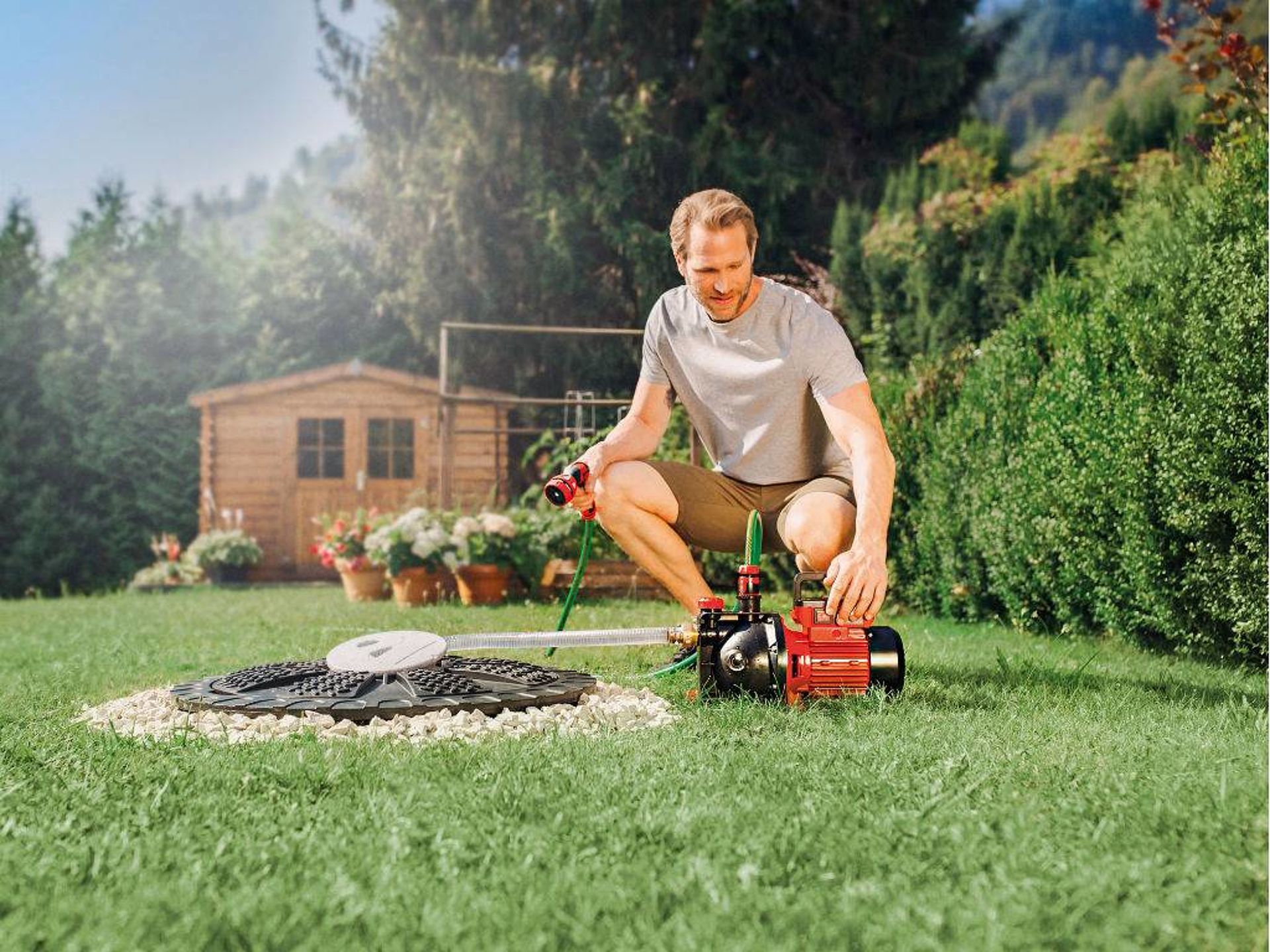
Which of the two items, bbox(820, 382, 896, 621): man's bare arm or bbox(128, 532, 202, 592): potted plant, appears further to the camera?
bbox(128, 532, 202, 592): potted plant

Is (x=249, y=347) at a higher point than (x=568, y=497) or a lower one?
higher

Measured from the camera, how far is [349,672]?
3242mm

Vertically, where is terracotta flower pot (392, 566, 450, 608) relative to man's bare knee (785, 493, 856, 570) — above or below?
below

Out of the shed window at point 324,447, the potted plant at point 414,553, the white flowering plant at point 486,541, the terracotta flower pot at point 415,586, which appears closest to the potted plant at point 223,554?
the shed window at point 324,447

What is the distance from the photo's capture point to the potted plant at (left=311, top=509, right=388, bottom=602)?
8.15 m

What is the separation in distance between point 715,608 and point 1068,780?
3.72 ft

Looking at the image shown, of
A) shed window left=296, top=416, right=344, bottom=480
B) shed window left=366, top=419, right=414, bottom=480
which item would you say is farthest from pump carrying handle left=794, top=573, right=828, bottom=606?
shed window left=296, top=416, right=344, bottom=480

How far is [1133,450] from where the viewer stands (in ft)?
14.1

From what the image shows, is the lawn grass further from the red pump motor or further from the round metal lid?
the round metal lid

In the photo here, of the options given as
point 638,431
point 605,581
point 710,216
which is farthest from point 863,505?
point 605,581

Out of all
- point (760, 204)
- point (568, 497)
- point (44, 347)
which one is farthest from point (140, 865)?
point (44, 347)

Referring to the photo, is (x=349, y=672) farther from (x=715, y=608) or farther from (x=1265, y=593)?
(x=1265, y=593)

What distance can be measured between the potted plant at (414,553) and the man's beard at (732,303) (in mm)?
3985

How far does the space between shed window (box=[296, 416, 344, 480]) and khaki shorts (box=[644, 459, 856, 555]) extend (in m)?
11.6
